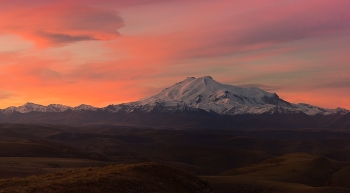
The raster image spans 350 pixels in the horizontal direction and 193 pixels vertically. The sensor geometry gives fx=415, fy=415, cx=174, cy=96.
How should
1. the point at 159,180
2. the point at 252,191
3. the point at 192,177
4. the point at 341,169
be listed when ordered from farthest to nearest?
the point at 341,169 → the point at 252,191 → the point at 192,177 → the point at 159,180

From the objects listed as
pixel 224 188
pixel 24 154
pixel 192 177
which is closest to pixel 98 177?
pixel 192 177

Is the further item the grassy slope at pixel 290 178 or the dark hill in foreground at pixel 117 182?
the grassy slope at pixel 290 178

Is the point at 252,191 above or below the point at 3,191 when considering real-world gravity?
below

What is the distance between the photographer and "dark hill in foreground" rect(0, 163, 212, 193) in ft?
130

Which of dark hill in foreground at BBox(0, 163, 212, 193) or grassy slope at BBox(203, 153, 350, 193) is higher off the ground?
dark hill in foreground at BBox(0, 163, 212, 193)

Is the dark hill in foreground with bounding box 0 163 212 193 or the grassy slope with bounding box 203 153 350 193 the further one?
the grassy slope with bounding box 203 153 350 193

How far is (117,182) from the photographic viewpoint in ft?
145

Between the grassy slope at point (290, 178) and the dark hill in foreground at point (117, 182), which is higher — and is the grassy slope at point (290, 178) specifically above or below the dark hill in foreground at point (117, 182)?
below

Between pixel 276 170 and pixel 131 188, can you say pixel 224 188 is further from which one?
pixel 131 188

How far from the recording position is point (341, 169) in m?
162

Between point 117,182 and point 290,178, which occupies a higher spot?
point 117,182

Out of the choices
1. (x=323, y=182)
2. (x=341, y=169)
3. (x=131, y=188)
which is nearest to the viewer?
(x=131, y=188)

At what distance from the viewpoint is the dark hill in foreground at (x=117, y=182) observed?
3959cm

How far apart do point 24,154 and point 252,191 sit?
9905 cm
